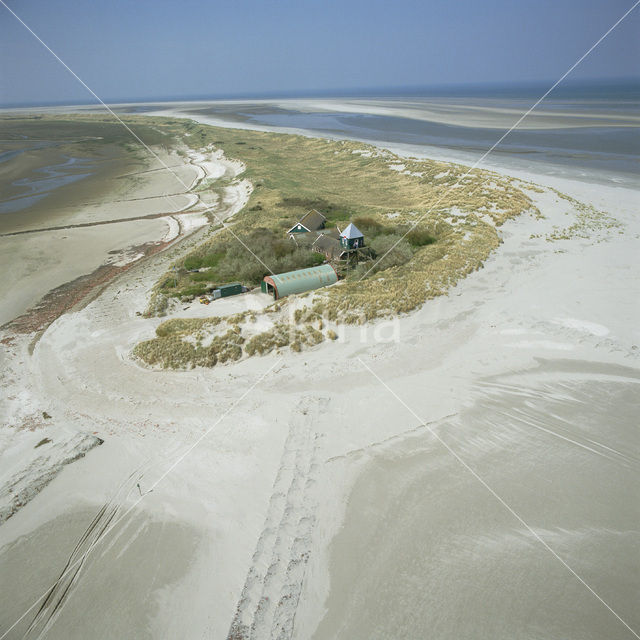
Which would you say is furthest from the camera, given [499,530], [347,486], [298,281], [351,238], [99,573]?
[351,238]

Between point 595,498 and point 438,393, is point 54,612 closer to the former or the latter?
point 438,393

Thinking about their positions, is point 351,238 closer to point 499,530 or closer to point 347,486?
point 347,486

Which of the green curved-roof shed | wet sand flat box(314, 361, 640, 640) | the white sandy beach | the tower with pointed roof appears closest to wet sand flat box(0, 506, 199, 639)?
the white sandy beach

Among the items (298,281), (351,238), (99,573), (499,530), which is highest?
(351,238)

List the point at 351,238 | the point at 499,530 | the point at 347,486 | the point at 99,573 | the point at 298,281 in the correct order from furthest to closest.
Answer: the point at 351,238, the point at 298,281, the point at 347,486, the point at 499,530, the point at 99,573

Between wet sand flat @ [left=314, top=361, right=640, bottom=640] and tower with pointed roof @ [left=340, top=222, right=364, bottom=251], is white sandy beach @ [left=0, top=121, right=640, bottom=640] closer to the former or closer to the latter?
wet sand flat @ [left=314, top=361, right=640, bottom=640]

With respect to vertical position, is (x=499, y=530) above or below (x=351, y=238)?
below

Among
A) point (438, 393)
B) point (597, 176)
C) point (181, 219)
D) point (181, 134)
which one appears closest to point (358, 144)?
point (597, 176)

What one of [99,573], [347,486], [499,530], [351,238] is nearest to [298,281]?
[351,238]
